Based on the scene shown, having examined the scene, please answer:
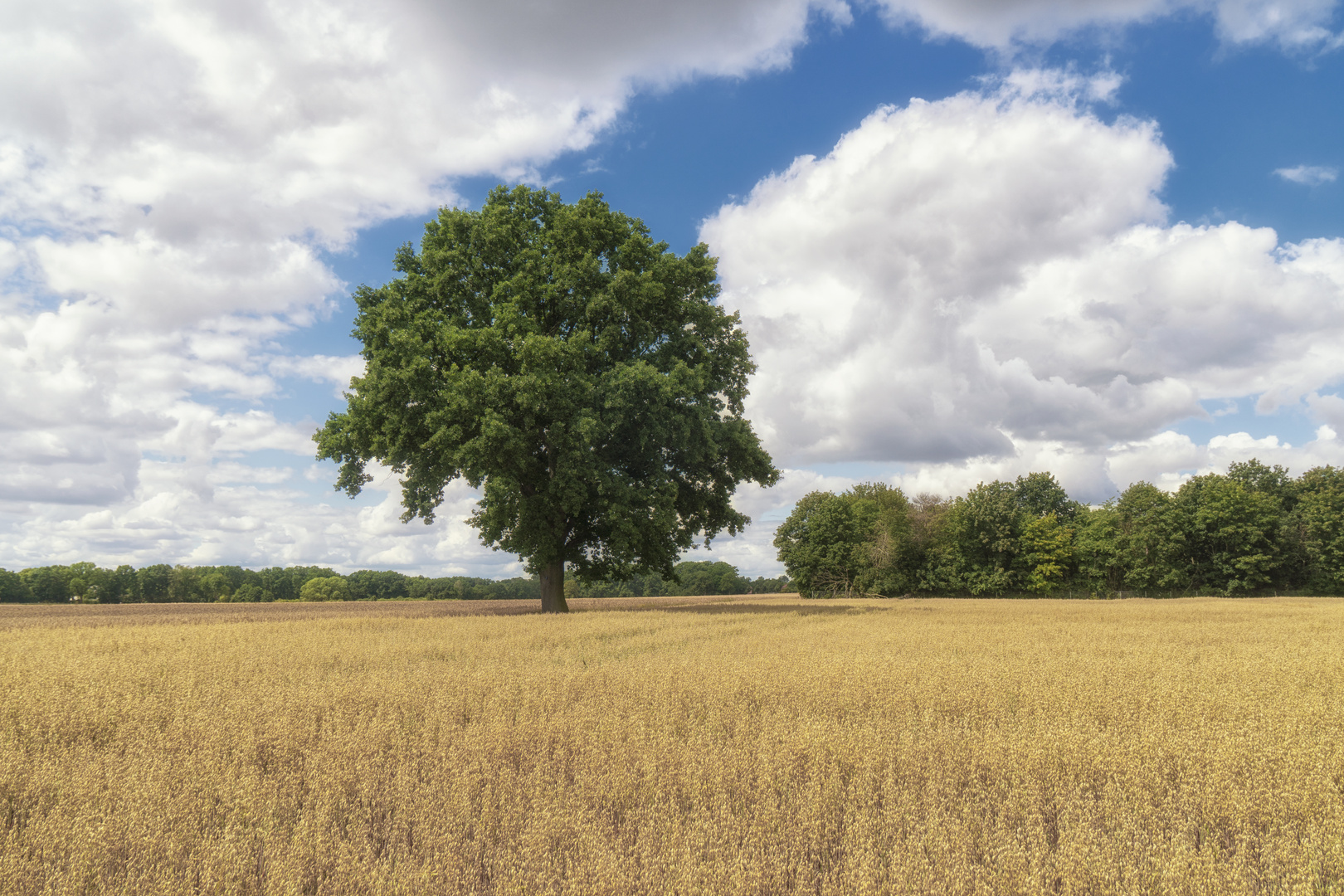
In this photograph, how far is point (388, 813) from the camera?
15.3 feet

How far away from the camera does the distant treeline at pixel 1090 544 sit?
63719 millimetres

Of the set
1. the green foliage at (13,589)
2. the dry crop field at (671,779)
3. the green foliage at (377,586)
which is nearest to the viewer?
the dry crop field at (671,779)

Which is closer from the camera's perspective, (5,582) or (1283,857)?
(1283,857)

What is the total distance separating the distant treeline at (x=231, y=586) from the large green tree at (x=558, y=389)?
5136 cm

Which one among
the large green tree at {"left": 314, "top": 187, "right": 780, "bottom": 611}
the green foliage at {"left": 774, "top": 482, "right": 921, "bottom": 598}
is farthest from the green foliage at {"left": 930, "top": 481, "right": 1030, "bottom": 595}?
the large green tree at {"left": 314, "top": 187, "right": 780, "bottom": 611}

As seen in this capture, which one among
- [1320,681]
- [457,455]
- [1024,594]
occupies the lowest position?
[1024,594]

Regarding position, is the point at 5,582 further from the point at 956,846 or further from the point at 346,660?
the point at 956,846

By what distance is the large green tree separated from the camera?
22.4 m

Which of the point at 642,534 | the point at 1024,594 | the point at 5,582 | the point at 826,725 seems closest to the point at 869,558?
the point at 1024,594

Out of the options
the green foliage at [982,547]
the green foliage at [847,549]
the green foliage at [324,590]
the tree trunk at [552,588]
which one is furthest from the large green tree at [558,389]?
the green foliage at [324,590]

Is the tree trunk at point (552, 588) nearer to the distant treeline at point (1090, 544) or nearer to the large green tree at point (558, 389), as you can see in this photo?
the large green tree at point (558, 389)

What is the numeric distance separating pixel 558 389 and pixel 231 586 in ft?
313

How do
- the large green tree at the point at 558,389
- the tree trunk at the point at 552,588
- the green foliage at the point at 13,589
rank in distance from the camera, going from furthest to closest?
1. the green foliage at the point at 13,589
2. the tree trunk at the point at 552,588
3. the large green tree at the point at 558,389

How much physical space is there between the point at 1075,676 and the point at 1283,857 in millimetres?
5666
